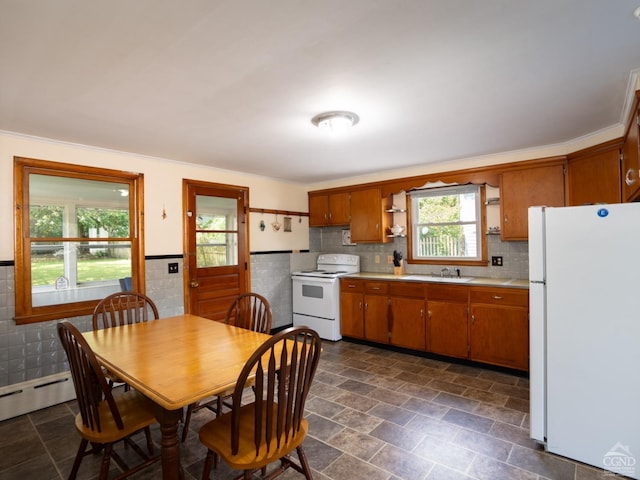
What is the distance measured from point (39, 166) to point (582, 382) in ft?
14.1

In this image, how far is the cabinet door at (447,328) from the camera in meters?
3.61

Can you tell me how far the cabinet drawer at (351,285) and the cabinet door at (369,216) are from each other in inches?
24.1

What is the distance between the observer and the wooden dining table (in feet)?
4.79

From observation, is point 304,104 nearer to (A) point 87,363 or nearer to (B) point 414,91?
(B) point 414,91

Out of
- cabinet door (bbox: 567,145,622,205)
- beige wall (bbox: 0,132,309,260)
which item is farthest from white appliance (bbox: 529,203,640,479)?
beige wall (bbox: 0,132,309,260)

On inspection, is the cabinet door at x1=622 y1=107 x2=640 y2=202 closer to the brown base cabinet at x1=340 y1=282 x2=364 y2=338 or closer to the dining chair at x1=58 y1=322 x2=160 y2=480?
the brown base cabinet at x1=340 y1=282 x2=364 y2=338

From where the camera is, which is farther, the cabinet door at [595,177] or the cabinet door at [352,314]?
the cabinet door at [352,314]

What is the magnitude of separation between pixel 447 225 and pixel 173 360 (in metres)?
3.54

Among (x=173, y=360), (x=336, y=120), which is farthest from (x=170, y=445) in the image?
(x=336, y=120)

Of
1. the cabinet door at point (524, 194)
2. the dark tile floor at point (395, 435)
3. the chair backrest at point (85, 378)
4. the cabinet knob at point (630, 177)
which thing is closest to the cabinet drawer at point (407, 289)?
the dark tile floor at point (395, 435)

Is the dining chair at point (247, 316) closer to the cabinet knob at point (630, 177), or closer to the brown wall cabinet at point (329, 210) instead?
the brown wall cabinet at point (329, 210)

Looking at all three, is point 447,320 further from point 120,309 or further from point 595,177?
point 120,309

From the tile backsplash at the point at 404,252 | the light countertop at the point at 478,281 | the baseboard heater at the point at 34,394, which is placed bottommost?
the baseboard heater at the point at 34,394

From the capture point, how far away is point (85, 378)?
1628 millimetres
